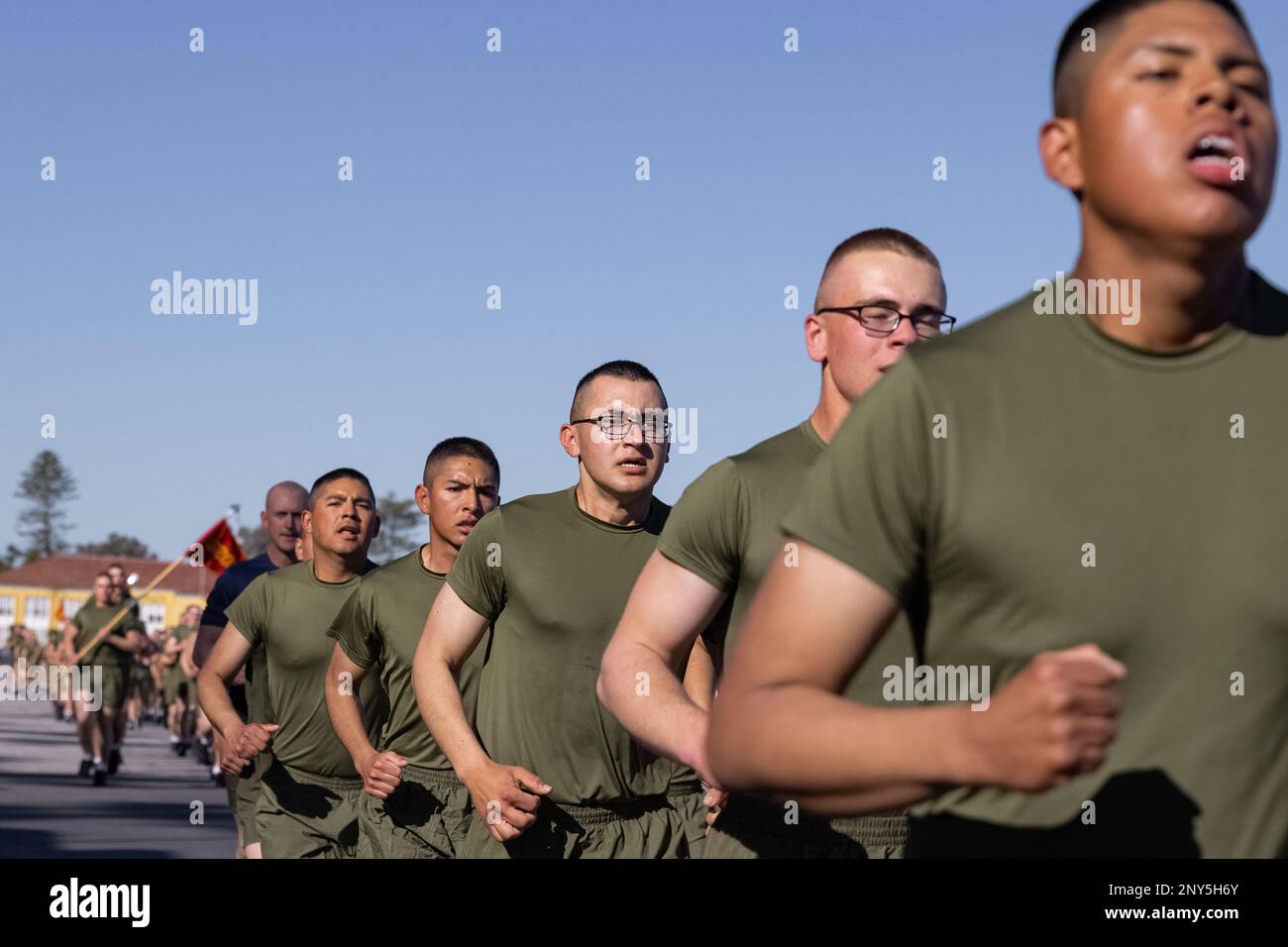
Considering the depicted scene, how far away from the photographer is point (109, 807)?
63.1 feet

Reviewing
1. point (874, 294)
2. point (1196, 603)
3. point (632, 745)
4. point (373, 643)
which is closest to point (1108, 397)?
point (1196, 603)

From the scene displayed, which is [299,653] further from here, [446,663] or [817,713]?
[817,713]

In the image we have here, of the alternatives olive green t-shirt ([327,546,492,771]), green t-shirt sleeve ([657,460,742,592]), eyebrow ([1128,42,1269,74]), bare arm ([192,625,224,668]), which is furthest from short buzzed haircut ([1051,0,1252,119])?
bare arm ([192,625,224,668])

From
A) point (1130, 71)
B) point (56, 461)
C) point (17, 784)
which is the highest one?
point (56, 461)

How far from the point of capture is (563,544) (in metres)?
7.27

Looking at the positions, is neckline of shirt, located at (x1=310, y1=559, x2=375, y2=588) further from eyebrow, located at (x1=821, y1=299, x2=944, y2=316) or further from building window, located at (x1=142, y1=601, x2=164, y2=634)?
building window, located at (x1=142, y1=601, x2=164, y2=634)

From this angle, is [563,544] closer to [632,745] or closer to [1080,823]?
[632,745]

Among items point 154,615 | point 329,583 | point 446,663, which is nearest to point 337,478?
point 329,583

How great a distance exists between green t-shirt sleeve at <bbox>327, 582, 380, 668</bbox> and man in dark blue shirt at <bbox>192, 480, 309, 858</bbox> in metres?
0.86

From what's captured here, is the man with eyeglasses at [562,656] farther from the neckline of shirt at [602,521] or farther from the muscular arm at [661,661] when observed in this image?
the muscular arm at [661,661]

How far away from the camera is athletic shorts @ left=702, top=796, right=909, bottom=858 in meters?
5.46

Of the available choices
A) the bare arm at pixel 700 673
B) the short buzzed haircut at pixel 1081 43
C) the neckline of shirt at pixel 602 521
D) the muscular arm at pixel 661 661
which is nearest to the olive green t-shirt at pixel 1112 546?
the short buzzed haircut at pixel 1081 43

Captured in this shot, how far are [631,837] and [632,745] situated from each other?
0.32m

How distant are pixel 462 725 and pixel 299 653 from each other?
12.8ft
